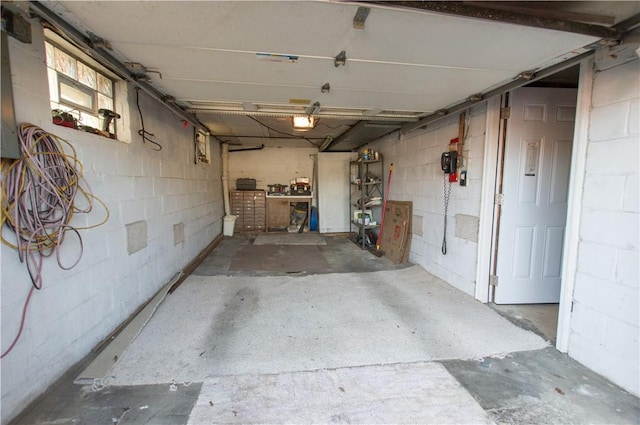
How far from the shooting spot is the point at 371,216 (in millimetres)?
5824

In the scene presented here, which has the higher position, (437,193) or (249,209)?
(437,193)

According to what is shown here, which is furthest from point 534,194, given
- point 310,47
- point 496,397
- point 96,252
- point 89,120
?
point 89,120

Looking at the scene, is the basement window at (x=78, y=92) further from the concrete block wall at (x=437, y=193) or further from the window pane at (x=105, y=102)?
the concrete block wall at (x=437, y=193)

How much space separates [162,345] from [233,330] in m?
0.52

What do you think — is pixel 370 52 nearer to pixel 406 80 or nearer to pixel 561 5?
pixel 406 80

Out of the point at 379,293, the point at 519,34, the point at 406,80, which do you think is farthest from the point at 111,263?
the point at 519,34

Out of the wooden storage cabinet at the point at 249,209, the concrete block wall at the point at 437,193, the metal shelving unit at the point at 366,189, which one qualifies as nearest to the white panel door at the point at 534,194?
the concrete block wall at the point at 437,193

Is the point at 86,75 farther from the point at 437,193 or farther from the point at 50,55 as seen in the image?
the point at 437,193

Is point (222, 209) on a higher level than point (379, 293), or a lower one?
higher

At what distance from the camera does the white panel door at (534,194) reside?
108 inches

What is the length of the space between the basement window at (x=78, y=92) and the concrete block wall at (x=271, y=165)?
5042 millimetres

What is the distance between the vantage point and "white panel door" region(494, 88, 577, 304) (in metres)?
2.73

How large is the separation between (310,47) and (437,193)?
8.73ft

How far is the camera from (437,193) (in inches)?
147
